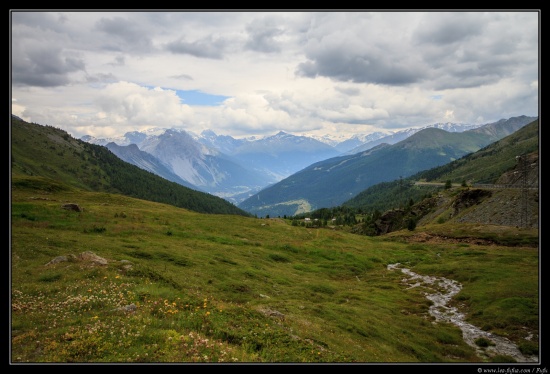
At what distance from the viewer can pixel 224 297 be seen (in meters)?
35.1

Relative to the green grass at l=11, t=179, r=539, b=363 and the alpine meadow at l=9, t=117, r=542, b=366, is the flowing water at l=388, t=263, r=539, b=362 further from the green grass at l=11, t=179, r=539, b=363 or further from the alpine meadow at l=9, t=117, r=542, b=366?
the green grass at l=11, t=179, r=539, b=363

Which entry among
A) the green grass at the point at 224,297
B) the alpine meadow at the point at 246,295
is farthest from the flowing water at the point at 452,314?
the green grass at the point at 224,297

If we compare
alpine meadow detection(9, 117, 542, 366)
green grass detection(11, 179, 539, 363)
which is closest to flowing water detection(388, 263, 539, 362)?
alpine meadow detection(9, 117, 542, 366)

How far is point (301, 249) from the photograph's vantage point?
266ft

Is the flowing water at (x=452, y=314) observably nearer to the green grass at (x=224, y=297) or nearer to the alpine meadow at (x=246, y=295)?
the alpine meadow at (x=246, y=295)

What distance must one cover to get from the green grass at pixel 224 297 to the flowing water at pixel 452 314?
1.34 meters

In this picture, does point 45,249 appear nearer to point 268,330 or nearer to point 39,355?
point 39,355

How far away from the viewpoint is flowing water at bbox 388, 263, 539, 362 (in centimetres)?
3459

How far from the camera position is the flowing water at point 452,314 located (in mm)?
34594

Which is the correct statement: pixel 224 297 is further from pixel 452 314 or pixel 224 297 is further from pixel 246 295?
pixel 452 314

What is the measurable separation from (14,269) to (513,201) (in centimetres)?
Result: 14992

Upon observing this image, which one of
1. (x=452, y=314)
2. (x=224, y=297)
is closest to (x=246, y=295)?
(x=224, y=297)
